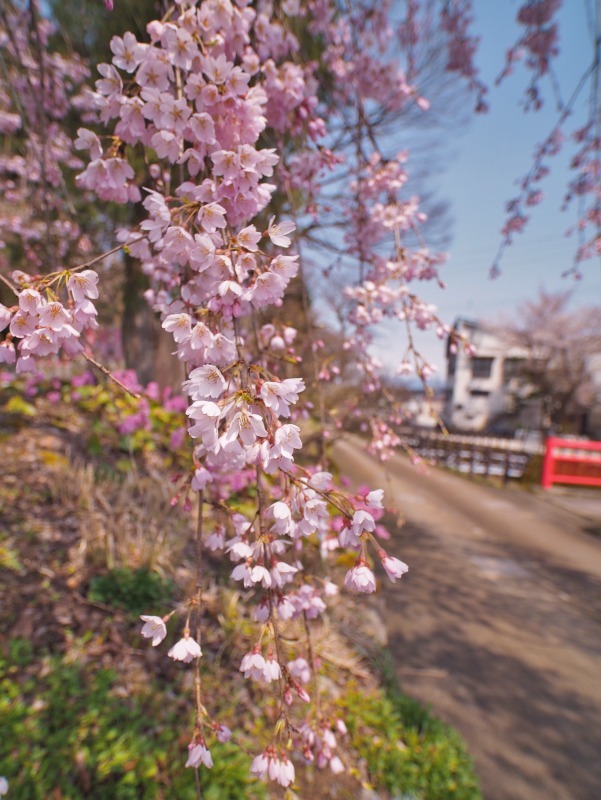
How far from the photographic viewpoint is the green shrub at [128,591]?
9.91ft

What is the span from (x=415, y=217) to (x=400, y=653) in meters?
3.60

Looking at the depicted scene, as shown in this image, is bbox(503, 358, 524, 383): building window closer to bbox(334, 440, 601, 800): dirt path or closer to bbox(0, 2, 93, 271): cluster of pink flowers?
bbox(334, 440, 601, 800): dirt path

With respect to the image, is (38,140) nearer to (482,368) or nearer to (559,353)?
(559,353)

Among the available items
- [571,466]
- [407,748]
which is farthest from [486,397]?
[407,748]

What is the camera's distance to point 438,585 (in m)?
5.03

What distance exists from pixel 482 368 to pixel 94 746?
3364cm

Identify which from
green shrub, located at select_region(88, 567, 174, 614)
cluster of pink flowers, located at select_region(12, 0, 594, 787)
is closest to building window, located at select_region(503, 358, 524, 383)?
green shrub, located at select_region(88, 567, 174, 614)

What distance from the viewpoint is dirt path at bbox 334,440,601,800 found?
271cm

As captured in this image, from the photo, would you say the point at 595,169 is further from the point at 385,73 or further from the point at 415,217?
the point at 415,217

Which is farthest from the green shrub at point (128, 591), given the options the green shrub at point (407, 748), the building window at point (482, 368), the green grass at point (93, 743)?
the building window at point (482, 368)

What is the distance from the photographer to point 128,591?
10.0 feet

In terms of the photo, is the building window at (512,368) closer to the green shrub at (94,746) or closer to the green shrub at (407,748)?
the green shrub at (407,748)

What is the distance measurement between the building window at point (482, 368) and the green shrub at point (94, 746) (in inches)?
1289

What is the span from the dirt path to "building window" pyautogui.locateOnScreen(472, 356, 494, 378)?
26.1 meters
